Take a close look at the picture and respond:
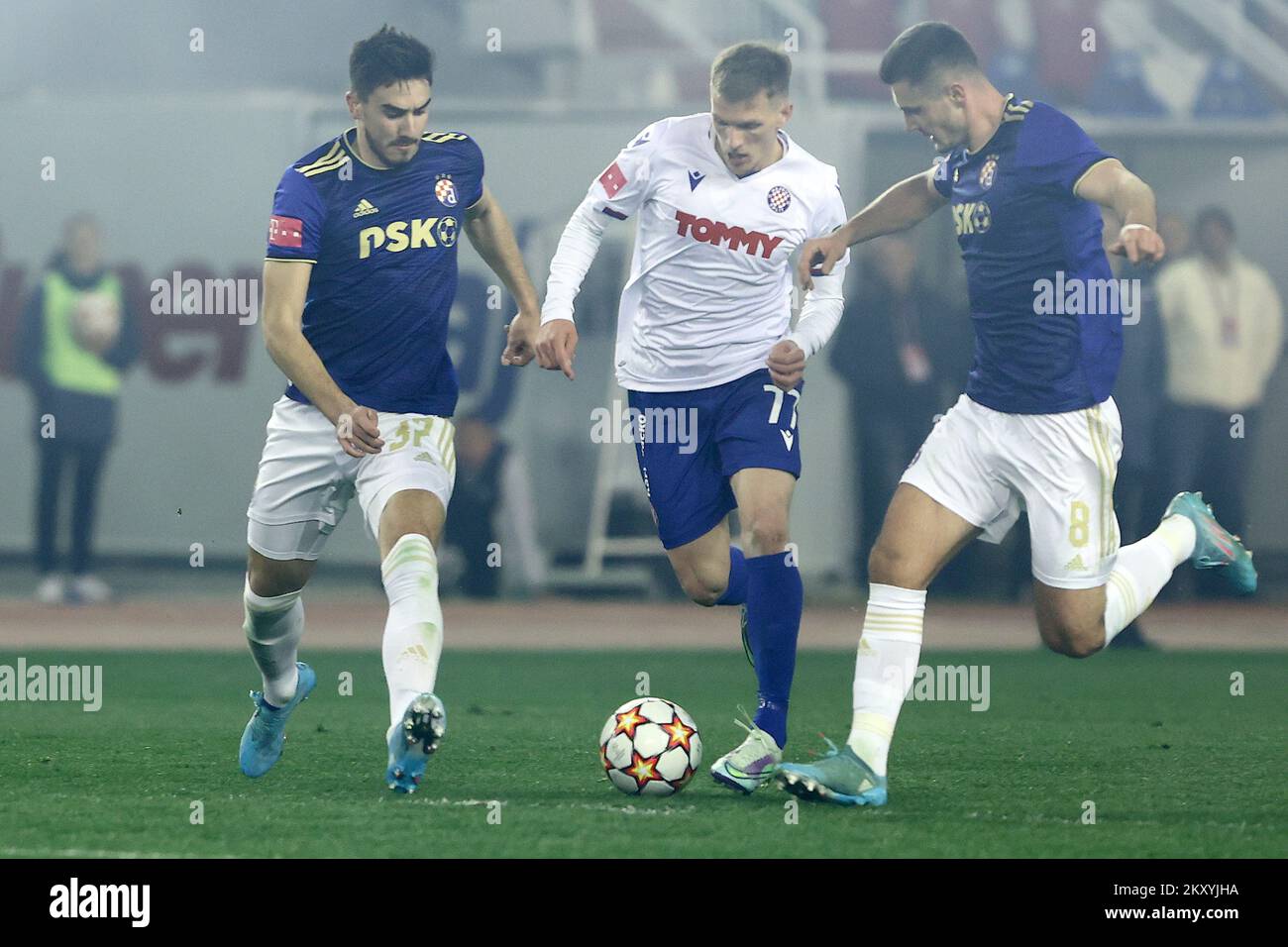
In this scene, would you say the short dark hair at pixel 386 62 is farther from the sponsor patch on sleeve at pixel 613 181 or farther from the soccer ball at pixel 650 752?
the soccer ball at pixel 650 752

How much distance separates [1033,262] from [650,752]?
74.6 inches

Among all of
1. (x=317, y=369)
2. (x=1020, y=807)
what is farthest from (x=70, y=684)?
(x=1020, y=807)

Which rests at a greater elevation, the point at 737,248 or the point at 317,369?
the point at 737,248

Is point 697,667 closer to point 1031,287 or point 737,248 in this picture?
point 737,248

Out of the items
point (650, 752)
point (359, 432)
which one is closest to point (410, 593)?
point (359, 432)

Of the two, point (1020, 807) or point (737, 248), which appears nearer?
point (1020, 807)

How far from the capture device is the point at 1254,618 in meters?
13.2

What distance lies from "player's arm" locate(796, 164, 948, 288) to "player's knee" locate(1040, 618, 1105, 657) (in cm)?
135

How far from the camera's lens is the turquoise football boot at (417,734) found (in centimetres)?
542

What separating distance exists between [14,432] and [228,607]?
2366 millimetres

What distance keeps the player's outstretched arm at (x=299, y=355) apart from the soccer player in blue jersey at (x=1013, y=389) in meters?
1.60

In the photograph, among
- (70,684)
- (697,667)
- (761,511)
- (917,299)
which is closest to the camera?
(761,511)

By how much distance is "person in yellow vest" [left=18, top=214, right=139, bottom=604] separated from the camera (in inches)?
511

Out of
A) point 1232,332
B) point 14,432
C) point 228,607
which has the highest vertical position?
point 1232,332
